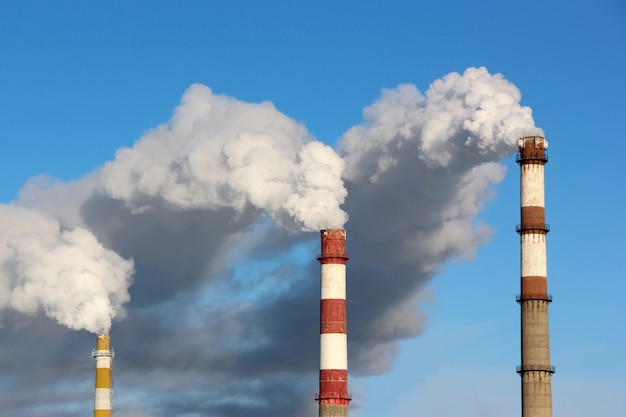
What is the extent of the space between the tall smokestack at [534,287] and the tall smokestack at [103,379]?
28274 millimetres

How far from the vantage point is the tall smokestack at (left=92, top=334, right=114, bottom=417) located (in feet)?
288

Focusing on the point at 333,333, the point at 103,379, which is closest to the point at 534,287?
the point at 333,333

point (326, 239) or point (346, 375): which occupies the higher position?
point (326, 239)

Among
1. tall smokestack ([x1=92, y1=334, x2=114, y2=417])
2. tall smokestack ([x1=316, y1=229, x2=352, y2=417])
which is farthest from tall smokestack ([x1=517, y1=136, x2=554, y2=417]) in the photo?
tall smokestack ([x1=92, y1=334, x2=114, y2=417])

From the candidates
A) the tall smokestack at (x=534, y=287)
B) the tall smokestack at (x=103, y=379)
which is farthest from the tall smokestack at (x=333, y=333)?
the tall smokestack at (x=103, y=379)

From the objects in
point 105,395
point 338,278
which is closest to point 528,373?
point 338,278

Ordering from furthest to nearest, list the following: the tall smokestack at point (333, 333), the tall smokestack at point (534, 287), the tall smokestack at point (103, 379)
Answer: the tall smokestack at point (103, 379)
the tall smokestack at point (333, 333)
the tall smokestack at point (534, 287)

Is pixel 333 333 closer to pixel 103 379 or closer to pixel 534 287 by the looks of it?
pixel 534 287

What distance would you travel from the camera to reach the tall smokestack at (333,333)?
252 feet

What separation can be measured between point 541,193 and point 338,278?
12.5 metres

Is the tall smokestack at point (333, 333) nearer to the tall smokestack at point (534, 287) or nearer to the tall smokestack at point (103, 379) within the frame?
the tall smokestack at point (534, 287)

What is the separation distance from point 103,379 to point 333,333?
18750mm

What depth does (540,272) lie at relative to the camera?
238 feet

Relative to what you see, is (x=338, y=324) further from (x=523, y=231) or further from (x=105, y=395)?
(x=105, y=395)
